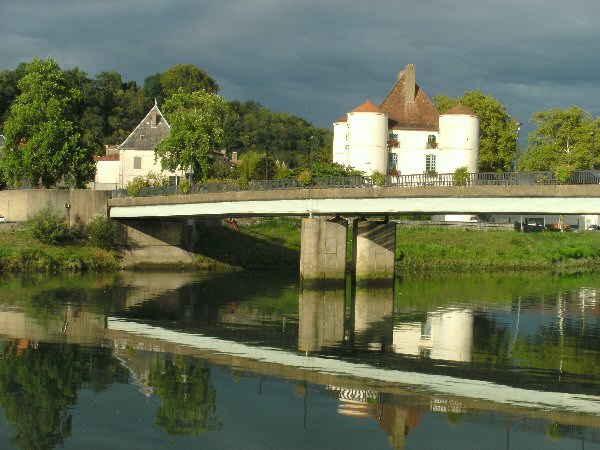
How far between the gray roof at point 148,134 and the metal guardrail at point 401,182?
37593 millimetres

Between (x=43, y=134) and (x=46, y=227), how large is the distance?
8852 mm

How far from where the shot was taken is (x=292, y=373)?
88.6 feet

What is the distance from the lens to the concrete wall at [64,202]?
219ft

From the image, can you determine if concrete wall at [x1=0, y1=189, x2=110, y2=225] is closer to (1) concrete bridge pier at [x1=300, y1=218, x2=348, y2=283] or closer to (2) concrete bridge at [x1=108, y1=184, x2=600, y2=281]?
(2) concrete bridge at [x1=108, y1=184, x2=600, y2=281]

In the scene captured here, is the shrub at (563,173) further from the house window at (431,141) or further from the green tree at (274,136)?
the green tree at (274,136)

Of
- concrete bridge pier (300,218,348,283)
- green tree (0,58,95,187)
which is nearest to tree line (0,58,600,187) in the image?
green tree (0,58,95,187)

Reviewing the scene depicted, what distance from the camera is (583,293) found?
56812 millimetres

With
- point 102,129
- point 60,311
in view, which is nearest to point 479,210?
point 60,311

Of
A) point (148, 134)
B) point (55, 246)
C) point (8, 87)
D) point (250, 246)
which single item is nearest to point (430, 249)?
point (250, 246)

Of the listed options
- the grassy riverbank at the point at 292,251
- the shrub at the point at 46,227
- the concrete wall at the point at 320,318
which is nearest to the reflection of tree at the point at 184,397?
the concrete wall at the point at 320,318

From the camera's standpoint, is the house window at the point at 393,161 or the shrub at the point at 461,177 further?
the house window at the point at 393,161

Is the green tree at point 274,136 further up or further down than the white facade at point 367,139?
further up

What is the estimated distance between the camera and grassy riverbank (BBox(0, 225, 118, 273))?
60344 mm

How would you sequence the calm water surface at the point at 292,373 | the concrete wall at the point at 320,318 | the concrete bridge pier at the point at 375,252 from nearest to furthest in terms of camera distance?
the calm water surface at the point at 292,373
the concrete wall at the point at 320,318
the concrete bridge pier at the point at 375,252
